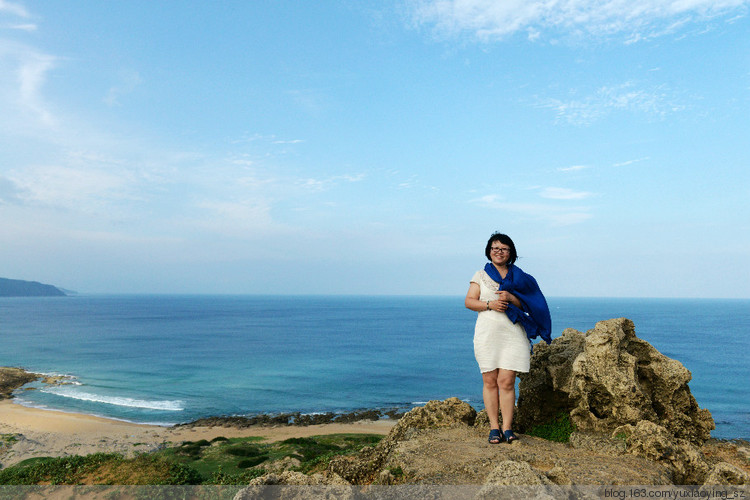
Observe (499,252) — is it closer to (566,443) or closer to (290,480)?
(566,443)

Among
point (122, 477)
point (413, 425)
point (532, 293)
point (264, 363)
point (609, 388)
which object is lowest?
point (264, 363)

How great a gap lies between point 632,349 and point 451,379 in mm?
39670

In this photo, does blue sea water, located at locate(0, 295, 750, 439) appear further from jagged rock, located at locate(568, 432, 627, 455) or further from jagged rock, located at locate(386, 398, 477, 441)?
jagged rock, located at locate(568, 432, 627, 455)

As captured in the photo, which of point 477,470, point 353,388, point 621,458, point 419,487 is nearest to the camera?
point 419,487

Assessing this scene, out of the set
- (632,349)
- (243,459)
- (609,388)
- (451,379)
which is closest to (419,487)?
(609,388)

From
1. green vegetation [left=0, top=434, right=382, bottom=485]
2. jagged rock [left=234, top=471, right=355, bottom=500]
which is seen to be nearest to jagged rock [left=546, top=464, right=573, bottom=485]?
jagged rock [left=234, top=471, right=355, bottom=500]

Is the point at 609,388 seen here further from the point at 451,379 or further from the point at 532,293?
the point at 451,379

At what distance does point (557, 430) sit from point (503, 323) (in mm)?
3022

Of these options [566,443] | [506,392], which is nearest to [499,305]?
[506,392]

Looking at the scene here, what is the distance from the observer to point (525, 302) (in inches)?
288

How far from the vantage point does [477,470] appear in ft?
18.9

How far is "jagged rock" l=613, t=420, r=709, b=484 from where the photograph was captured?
6207 millimetres

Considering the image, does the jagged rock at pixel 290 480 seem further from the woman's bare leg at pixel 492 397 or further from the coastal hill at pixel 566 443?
the woman's bare leg at pixel 492 397

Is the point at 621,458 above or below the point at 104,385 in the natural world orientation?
above
